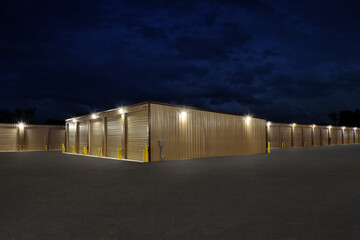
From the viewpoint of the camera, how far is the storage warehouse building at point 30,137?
118 feet

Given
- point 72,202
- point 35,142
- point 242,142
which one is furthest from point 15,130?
point 72,202

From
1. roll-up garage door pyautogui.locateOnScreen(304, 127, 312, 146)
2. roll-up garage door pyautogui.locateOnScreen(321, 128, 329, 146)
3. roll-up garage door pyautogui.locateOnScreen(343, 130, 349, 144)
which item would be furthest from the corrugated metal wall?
roll-up garage door pyautogui.locateOnScreen(343, 130, 349, 144)

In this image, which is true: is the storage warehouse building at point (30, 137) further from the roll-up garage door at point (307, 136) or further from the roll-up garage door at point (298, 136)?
the roll-up garage door at point (307, 136)

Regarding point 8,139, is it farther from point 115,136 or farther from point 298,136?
point 298,136

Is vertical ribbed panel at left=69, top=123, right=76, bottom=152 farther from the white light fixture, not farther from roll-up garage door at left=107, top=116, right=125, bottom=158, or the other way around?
the white light fixture

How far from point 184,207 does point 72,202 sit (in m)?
2.98

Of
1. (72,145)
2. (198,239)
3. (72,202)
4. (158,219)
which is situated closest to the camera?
(198,239)

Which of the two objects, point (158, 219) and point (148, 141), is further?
point (148, 141)

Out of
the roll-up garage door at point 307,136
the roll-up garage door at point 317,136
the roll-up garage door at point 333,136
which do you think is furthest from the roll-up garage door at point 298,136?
the roll-up garage door at point 333,136

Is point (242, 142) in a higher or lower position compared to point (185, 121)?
lower

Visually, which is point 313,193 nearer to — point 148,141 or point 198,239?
point 198,239

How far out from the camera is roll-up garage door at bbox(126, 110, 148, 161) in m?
19.6

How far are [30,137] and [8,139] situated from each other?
2.82 m

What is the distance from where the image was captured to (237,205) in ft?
20.5
